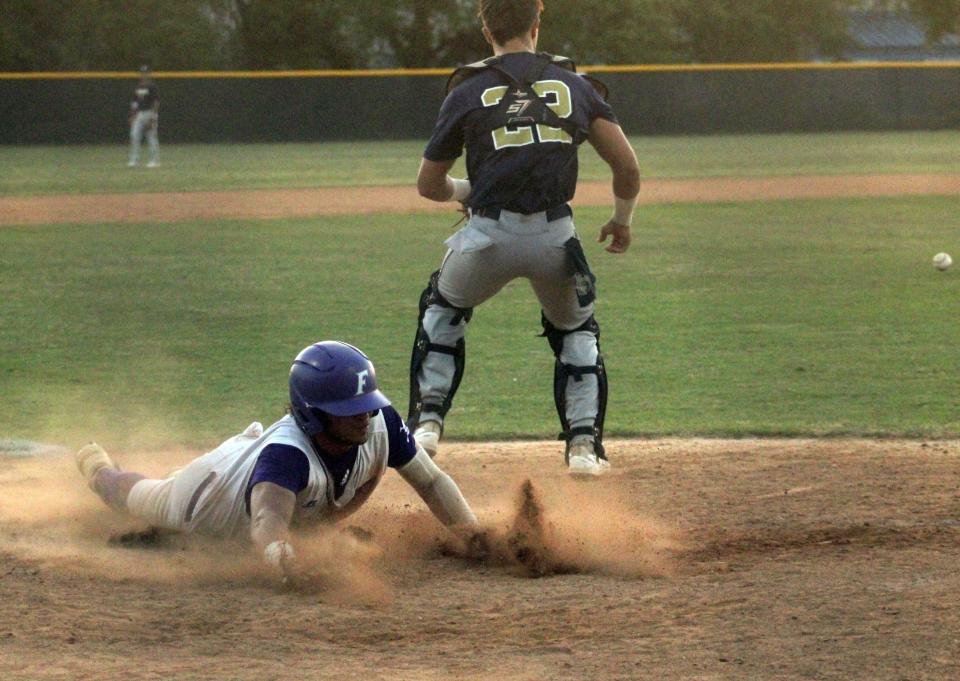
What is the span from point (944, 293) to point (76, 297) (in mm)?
7408

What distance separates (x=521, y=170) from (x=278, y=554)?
1765mm

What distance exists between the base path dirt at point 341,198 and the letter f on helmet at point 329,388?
47.4ft

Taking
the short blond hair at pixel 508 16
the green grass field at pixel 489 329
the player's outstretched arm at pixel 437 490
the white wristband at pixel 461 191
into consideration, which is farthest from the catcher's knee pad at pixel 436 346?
the green grass field at pixel 489 329

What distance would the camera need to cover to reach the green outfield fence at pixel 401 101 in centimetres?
3409

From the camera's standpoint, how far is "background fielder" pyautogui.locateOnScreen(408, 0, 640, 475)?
507 centimetres

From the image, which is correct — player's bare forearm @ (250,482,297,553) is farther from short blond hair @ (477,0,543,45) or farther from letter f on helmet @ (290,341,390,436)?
short blond hair @ (477,0,543,45)

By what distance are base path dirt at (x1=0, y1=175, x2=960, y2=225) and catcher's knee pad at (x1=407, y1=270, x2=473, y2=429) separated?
13397 mm

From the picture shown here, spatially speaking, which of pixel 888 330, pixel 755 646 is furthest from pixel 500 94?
pixel 888 330

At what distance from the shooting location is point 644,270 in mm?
13375

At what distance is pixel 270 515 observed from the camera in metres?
4.19

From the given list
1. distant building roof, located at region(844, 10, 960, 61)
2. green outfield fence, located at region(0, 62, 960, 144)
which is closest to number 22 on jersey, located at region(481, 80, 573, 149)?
green outfield fence, located at region(0, 62, 960, 144)

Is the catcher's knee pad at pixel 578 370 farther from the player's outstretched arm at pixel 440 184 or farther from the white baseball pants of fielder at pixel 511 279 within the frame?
the player's outstretched arm at pixel 440 184

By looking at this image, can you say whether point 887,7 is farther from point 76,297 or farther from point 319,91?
point 76,297

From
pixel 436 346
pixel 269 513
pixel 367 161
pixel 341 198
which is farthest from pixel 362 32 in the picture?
pixel 269 513
